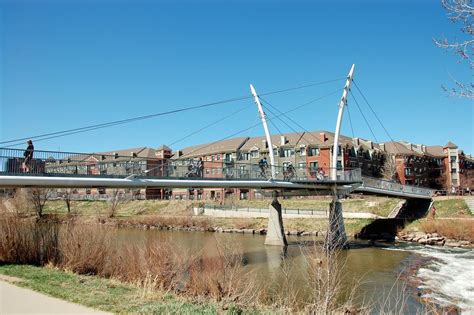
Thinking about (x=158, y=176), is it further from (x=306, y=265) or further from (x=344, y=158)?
(x=344, y=158)

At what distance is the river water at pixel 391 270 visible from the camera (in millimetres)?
18391

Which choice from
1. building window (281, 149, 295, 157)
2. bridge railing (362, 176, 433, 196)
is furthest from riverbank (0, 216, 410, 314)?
building window (281, 149, 295, 157)

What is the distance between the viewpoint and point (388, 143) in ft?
312

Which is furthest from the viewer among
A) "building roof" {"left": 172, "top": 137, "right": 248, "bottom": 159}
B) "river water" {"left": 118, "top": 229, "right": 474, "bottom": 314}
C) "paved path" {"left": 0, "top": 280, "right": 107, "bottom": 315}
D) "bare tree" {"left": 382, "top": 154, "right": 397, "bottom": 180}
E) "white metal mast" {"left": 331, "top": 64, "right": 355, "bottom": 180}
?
"building roof" {"left": 172, "top": 137, "right": 248, "bottom": 159}

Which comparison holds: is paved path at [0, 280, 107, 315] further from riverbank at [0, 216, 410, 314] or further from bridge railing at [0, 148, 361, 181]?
bridge railing at [0, 148, 361, 181]

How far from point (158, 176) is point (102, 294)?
42.3ft

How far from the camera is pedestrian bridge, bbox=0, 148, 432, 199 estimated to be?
18984 mm

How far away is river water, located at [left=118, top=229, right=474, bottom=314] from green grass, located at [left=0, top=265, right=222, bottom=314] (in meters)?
3.73

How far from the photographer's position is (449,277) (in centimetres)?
2408

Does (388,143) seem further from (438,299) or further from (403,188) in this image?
(438,299)

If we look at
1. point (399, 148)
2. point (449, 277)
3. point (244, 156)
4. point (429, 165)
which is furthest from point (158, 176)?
point (429, 165)

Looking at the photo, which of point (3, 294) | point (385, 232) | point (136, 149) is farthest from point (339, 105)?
point (136, 149)

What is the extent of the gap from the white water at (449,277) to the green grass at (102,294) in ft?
40.4

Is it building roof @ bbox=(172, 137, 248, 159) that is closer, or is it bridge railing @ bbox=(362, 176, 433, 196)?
bridge railing @ bbox=(362, 176, 433, 196)
